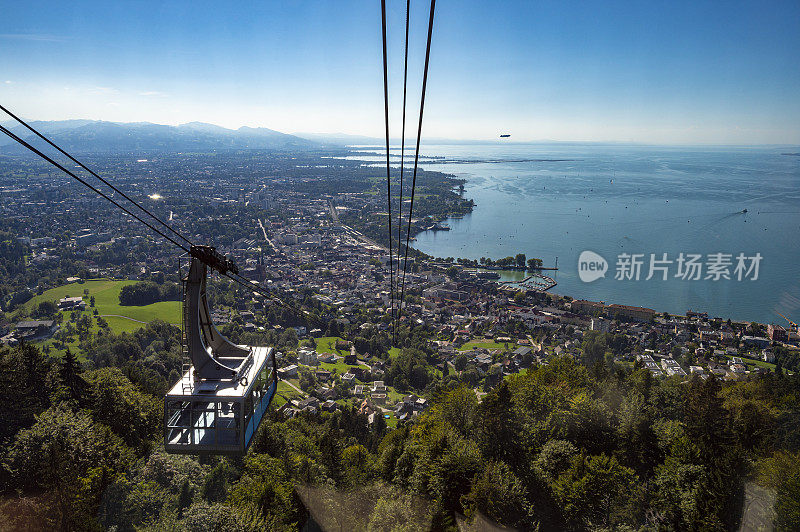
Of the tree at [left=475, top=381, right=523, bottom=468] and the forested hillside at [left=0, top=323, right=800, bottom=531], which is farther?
the tree at [left=475, top=381, right=523, bottom=468]

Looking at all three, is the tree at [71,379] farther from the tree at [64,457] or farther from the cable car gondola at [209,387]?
the cable car gondola at [209,387]

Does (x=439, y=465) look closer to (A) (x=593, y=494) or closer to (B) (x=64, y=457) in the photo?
(A) (x=593, y=494)

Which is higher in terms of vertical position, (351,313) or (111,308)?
(351,313)

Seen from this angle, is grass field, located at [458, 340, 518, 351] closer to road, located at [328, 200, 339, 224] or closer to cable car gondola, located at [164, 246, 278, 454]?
cable car gondola, located at [164, 246, 278, 454]

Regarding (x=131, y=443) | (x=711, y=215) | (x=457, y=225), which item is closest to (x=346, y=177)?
(x=457, y=225)

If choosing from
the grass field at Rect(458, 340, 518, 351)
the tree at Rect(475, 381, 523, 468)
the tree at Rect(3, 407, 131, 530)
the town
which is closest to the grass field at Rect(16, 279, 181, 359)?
the town

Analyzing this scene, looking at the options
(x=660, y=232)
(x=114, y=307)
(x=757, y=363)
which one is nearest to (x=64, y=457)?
(x=114, y=307)

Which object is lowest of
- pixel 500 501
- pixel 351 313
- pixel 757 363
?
pixel 351 313

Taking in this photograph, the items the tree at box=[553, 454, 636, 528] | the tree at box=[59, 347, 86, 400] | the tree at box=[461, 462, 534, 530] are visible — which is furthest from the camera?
the tree at box=[59, 347, 86, 400]

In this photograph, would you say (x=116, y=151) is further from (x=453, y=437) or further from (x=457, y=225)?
(x=453, y=437)
